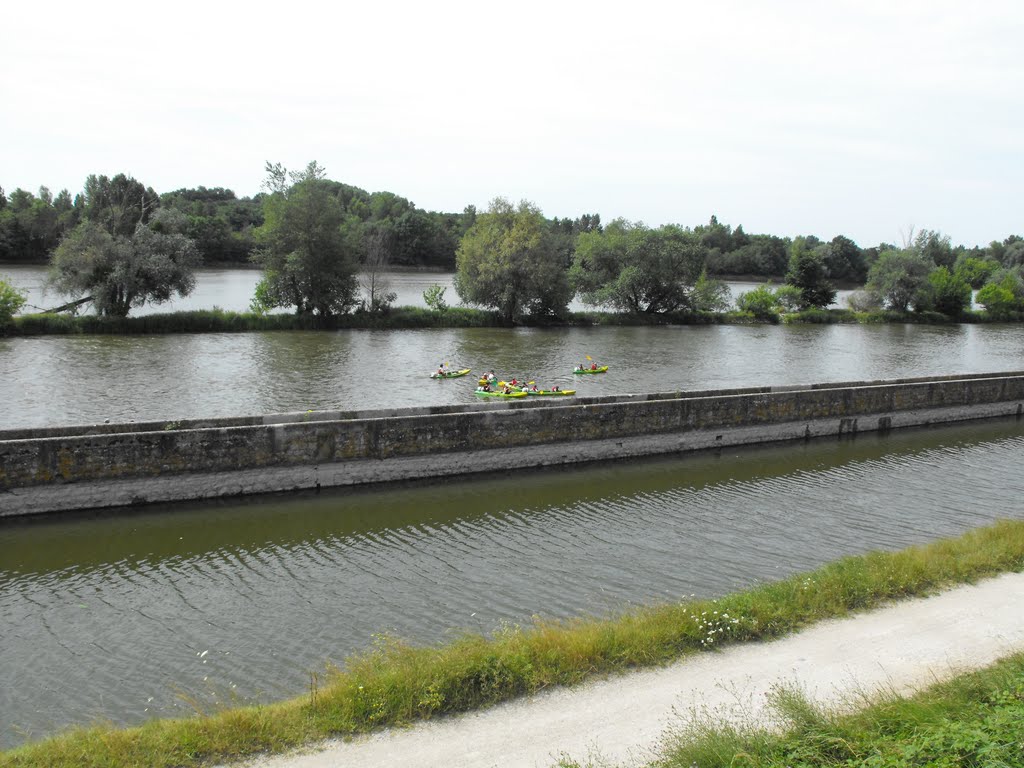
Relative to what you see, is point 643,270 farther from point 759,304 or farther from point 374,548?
point 374,548

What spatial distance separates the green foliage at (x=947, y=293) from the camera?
233 feet

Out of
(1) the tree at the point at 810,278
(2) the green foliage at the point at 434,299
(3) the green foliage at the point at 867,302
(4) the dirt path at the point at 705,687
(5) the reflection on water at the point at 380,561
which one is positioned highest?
(1) the tree at the point at 810,278

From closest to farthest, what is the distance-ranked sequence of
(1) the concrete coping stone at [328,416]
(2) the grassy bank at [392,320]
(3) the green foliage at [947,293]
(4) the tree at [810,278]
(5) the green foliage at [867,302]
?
1. (1) the concrete coping stone at [328,416]
2. (2) the grassy bank at [392,320]
3. (5) the green foliage at [867,302]
4. (4) the tree at [810,278]
5. (3) the green foliage at [947,293]

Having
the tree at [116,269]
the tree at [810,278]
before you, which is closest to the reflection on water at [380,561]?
the tree at [116,269]

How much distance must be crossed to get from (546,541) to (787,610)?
531 centimetres

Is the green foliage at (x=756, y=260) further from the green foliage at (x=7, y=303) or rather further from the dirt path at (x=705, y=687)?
the dirt path at (x=705, y=687)

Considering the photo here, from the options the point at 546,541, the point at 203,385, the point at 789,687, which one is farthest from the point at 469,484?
the point at 203,385

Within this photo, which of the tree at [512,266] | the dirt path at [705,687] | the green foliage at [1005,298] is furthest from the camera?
the green foliage at [1005,298]

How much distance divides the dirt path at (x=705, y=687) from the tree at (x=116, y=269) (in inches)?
1637

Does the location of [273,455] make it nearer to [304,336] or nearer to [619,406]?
[619,406]

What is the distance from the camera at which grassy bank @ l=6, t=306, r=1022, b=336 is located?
1589 inches

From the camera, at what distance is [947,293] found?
71.2m

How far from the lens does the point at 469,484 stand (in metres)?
17.7

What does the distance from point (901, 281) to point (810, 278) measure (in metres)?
8.17
